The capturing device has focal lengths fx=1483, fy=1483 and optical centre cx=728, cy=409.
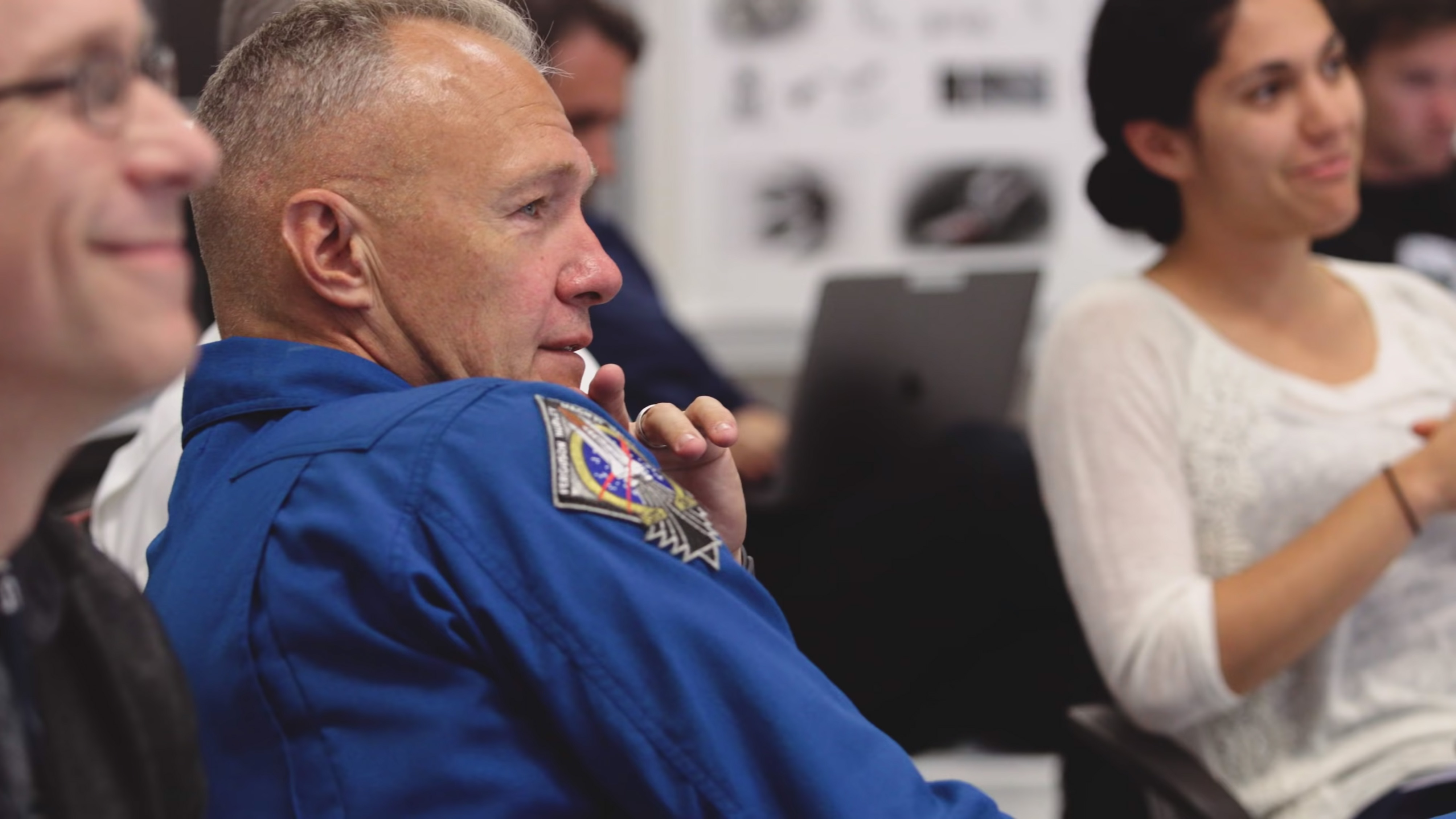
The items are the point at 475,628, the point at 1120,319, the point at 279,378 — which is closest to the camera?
the point at 475,628

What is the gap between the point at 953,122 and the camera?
12.3ft

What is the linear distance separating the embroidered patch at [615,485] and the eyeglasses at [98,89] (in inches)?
12.1

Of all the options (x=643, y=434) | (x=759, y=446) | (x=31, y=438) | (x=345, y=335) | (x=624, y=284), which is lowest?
(x=759, y=446)

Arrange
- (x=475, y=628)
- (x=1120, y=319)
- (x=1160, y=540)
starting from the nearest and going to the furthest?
1. (x=475, y=628)
2. (x=1160, y=540)
3. (x=1120, y=319)

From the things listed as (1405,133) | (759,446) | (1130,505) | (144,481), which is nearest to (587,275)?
(144,481)

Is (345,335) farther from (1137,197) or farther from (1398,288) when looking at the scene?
(1398,288)

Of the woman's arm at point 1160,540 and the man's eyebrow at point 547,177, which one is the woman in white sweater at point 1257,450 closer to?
the woman's arm at point 1160,540

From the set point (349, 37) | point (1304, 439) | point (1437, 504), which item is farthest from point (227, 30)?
point (1437, 504)

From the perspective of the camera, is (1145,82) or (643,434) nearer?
(643,434)

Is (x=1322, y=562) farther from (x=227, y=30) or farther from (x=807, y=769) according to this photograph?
(x=227, y=30)

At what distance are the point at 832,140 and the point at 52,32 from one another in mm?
3286

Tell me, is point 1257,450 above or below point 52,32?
below

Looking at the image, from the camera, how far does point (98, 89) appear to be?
581 millimetres

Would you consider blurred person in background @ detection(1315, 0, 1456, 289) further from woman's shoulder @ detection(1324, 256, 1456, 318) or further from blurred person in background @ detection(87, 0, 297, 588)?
blurred person in background @ detection(87, 0, 297, 588)
